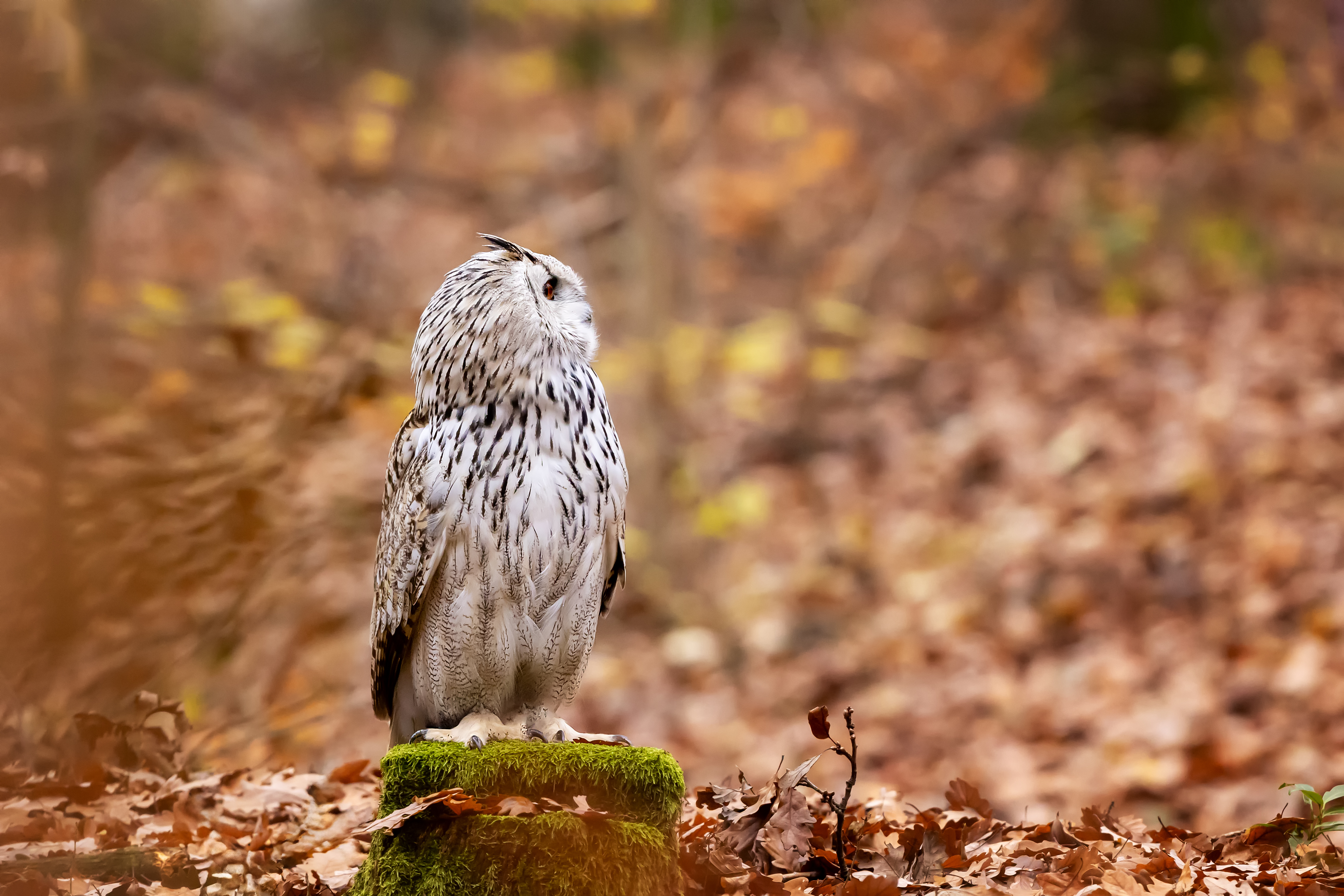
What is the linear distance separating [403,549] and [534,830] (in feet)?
2.94

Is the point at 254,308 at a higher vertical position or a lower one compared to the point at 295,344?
A: higher

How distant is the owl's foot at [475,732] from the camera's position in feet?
11.5

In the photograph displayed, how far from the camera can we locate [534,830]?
3230 mm

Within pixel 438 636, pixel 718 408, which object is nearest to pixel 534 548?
pixel 438 636

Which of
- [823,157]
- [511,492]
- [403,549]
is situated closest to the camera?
[511,492]

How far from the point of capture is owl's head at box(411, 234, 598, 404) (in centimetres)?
358

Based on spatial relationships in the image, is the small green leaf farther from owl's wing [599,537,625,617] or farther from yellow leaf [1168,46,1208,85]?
yellow leaf [1168,46,1208,85]

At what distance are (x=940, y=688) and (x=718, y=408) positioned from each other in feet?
16.7

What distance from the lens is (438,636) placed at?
3629 millimetres

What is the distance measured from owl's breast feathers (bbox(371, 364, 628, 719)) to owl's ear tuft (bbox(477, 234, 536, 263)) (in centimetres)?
38

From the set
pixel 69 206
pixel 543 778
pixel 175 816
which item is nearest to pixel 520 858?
pixel 543 778

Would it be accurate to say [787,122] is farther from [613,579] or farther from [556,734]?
[556,734]

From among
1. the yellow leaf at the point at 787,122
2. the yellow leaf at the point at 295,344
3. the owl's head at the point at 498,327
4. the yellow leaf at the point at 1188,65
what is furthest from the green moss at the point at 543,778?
the yellow leaf at the point at 787,122

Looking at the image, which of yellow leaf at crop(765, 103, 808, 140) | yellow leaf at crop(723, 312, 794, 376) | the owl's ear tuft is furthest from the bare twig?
yellow leaf at crop(765, 103, 808, 140)
